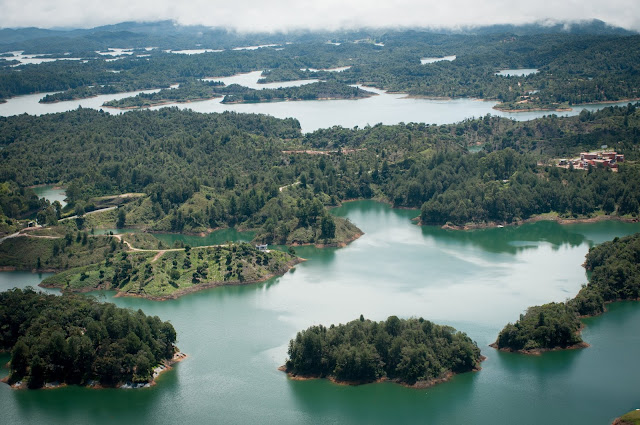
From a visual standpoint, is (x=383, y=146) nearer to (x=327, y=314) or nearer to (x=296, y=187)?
(x=296, y=187)

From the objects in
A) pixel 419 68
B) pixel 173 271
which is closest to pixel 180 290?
pixel 173 271

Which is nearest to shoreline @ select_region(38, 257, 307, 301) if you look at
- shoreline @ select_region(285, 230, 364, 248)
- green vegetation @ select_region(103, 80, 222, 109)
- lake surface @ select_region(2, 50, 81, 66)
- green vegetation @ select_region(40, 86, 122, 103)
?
shoreline @ select_region(285, 230, 364, 248)

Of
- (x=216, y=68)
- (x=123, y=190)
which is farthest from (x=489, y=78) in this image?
(x=123, y=190)

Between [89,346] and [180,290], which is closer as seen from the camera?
[89,346]

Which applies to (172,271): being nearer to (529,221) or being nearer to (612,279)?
(612,279)

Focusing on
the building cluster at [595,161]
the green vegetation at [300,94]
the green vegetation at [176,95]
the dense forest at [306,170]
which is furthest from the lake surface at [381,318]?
the green vegetation at [300,94]

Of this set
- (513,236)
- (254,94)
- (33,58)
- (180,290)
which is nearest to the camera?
(180,290)

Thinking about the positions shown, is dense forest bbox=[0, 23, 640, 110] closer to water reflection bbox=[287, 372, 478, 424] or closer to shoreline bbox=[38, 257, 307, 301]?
shoreline bbox=[38, 257, 307, 301]
